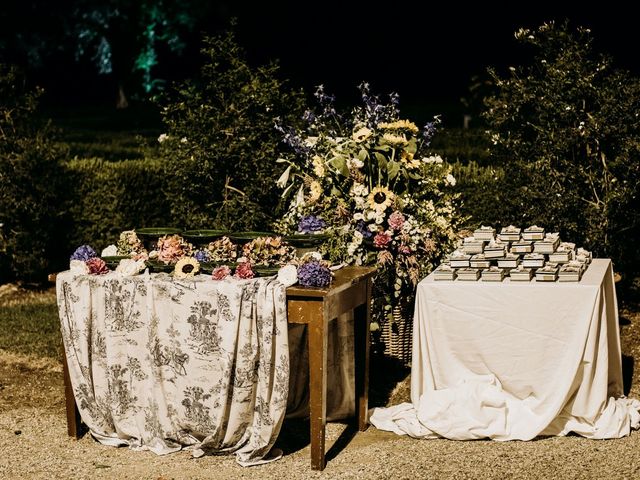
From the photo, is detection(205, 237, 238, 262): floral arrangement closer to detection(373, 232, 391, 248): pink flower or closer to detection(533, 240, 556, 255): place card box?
detection(373, 232, 391, 248): pink flower

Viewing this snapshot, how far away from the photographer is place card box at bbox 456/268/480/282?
5.19 meters

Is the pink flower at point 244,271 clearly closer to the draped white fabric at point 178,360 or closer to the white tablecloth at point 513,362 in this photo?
the draped white fabric at point 178,360

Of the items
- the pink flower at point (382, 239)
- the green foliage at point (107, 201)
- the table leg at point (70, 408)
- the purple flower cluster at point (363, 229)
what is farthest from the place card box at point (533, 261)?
the green foliage at point (107, 201)

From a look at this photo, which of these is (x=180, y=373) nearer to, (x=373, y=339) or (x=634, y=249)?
(x=373, y=339)

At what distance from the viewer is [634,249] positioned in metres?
7.21

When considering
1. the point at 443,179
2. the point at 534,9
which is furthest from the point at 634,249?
the point at 534,9

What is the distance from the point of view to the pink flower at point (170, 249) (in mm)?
5133

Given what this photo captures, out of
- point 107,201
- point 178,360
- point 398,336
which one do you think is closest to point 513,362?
point 398,336

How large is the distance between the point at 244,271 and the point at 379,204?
1.33 m

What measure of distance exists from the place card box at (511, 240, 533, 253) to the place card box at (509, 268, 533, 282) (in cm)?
23

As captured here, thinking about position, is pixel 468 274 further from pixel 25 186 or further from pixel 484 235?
pixel 25 186

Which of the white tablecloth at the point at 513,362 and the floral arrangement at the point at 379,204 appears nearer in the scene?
the white tablecloth at the point at 513,362

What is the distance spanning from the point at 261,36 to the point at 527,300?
12442 millimetres

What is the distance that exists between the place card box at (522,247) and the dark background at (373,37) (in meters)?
8.11
